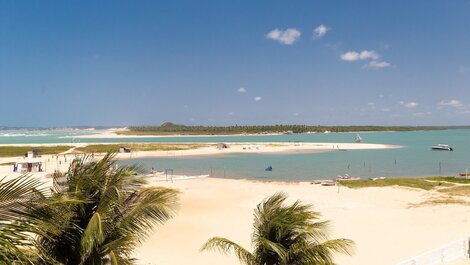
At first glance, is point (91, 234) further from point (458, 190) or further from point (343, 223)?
point (458, 190)

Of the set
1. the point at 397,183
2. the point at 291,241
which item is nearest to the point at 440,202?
the point at 397,183

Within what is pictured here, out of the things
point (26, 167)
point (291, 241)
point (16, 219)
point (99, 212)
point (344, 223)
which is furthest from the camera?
point (26, 167)

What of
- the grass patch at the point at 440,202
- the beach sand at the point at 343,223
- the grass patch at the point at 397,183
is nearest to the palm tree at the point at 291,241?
the beach sand at the point at 343,223

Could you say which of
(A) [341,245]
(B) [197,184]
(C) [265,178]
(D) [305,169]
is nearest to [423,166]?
(D) [305,169]

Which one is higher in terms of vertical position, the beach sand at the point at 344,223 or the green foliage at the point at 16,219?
the green foliage at the point at 16,219

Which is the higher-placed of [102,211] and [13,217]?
[13,217]

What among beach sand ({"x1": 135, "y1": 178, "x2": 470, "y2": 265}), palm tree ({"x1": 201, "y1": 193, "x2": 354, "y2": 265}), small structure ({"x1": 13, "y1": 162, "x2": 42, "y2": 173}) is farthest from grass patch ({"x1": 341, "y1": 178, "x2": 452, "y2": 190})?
small structure ({"x1": 13, "y1": 162, "x2": 42, "y2": 173})

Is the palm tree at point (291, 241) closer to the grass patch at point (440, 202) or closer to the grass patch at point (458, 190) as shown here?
the grass patch at point (440, 202)

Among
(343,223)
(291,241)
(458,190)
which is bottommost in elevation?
(458,190)

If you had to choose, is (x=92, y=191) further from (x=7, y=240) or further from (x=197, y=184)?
(x=197, y=184)

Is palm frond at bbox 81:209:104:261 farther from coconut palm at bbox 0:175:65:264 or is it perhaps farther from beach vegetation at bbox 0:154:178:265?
coconut palm at bbox 0:175:65:264
